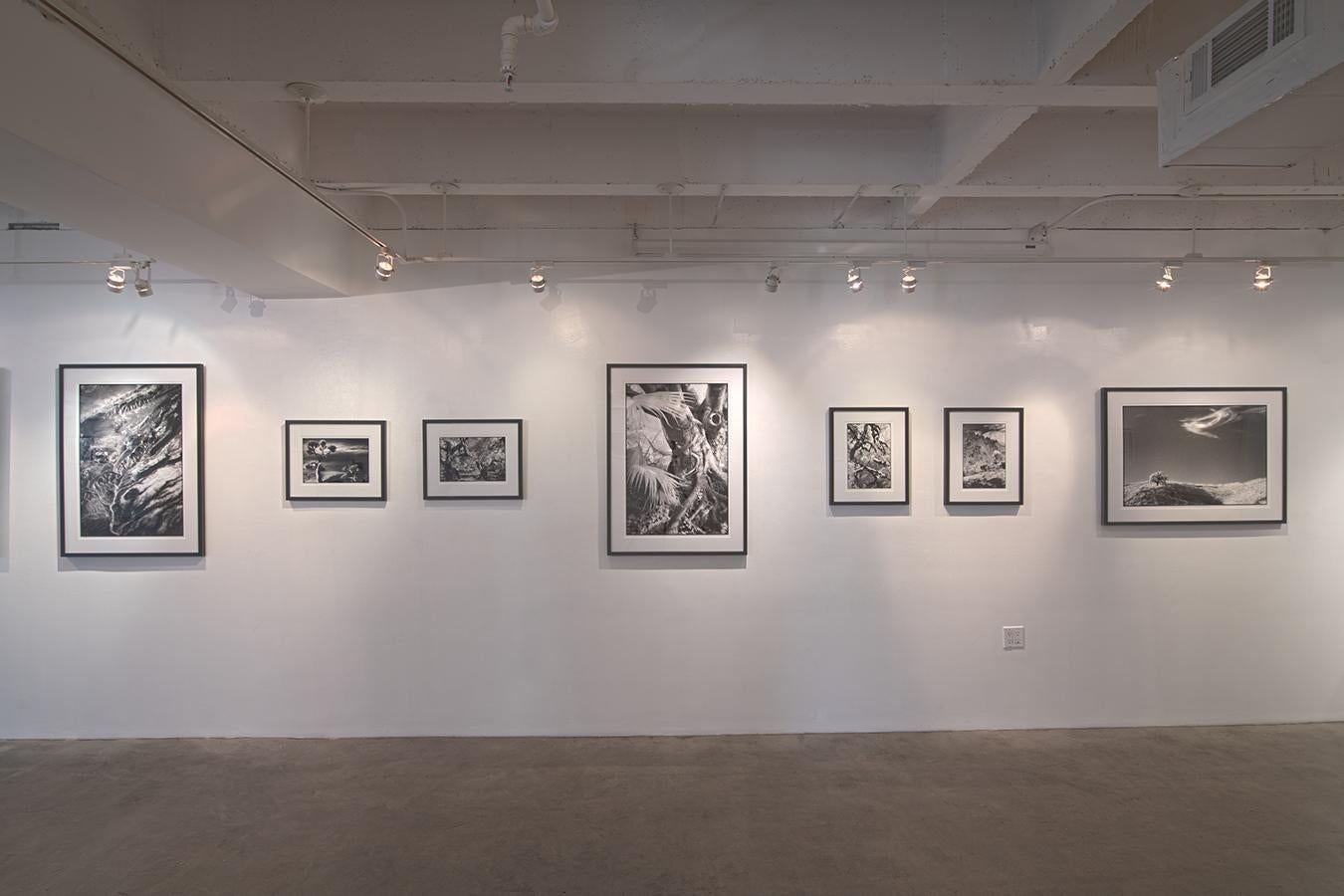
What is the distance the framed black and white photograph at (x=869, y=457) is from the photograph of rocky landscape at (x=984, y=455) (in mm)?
382

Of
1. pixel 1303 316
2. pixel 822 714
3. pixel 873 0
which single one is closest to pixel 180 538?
pixel 822 714

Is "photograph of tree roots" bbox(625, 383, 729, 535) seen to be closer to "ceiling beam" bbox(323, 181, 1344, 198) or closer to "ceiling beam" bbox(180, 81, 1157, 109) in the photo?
"ceiling beam" bbox(323, 181, 1344, 198)

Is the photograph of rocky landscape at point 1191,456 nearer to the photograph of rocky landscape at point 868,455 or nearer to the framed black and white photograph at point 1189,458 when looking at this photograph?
the framed black and white photograph at point 1189,458

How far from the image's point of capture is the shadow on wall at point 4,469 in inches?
179

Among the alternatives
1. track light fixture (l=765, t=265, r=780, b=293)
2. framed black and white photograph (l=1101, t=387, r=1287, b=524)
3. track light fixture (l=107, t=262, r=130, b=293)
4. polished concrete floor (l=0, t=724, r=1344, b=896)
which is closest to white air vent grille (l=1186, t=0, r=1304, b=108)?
track light fixture (l=765, t=265, r=780, b=293)

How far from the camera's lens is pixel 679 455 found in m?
4.60

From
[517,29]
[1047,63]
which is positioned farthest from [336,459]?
[1047,63]

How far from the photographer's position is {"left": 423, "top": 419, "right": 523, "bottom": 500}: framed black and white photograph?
15.1 feet

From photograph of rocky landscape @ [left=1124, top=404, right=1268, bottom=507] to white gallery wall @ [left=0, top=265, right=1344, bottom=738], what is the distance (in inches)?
8.8

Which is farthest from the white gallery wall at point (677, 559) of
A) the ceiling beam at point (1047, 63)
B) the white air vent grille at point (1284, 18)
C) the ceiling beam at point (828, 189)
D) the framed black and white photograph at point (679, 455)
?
the white air vent grille at point (1284, 18)

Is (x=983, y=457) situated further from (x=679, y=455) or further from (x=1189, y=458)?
(x=679, y=455)

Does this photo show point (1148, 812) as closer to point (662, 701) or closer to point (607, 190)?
point (662, 701)

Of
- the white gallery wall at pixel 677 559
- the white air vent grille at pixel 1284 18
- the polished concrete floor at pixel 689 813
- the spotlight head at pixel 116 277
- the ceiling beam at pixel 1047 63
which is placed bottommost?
the polished concrete floor at pixel 689 813

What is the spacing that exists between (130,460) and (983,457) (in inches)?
211
